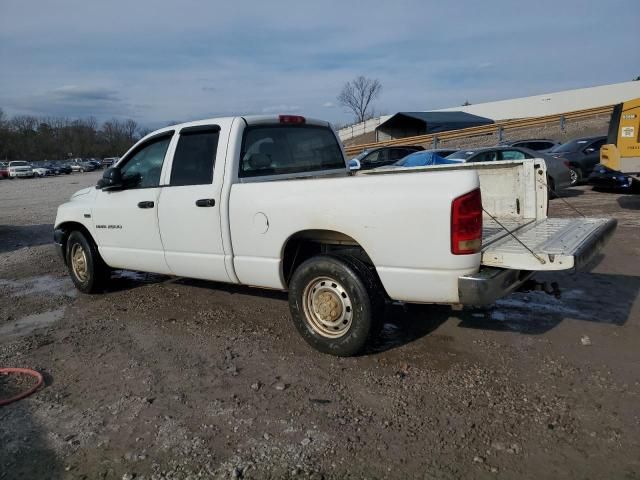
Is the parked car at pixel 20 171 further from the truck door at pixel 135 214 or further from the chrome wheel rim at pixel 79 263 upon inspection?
the truck door at pixel 135 214

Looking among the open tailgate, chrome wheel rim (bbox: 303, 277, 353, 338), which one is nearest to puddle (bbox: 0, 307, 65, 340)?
chrome wheel rim (bbox: 303, 277, 353, 338)

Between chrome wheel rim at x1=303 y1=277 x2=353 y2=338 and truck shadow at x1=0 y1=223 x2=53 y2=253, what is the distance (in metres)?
8.38

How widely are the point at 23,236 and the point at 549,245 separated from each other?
38.3 feet

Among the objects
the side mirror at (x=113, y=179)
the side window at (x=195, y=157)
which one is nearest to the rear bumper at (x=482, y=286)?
the side window at (x=195, y=157)

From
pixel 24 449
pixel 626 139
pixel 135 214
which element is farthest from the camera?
pixel 626 139

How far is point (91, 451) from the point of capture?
2922 millimetres

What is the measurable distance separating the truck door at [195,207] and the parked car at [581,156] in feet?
43.2

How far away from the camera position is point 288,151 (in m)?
5.02

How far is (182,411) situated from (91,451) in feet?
1.97

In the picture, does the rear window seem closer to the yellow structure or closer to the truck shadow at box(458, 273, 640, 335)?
the truck shadow at box(458, 273, 640, 335)

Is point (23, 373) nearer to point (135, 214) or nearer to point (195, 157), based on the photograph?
point (135, 214)

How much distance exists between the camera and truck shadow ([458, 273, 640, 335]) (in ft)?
15.1

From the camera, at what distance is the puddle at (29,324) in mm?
5043

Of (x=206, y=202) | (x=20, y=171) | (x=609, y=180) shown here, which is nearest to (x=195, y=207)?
(x=206, y=202)
